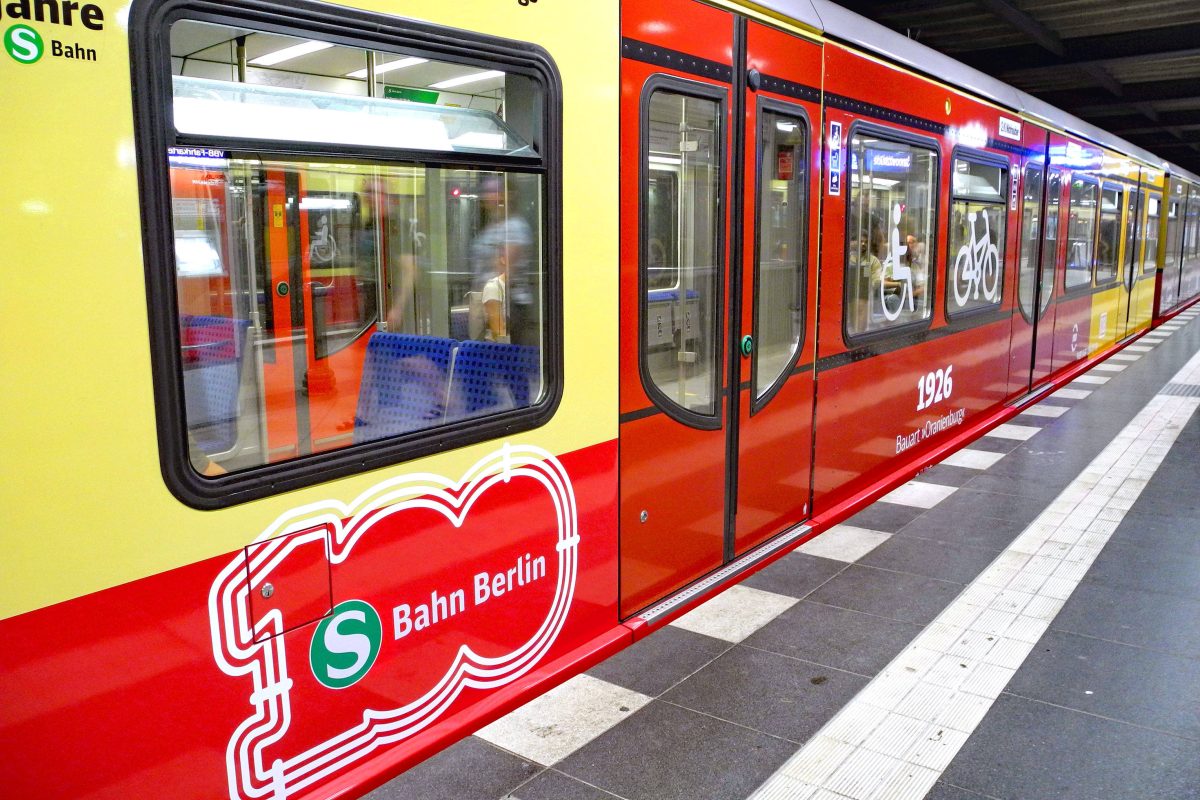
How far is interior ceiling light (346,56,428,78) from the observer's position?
2.30 m

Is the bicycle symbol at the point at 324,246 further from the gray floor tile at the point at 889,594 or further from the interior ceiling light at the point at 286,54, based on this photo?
the gray floor tile at the point at 889,594

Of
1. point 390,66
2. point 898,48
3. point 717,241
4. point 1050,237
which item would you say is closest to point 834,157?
point 898,48

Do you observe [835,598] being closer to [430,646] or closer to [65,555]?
[430,646]

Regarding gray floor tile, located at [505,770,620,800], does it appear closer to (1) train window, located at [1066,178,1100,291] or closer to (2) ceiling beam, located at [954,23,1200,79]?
(1) train window, located at [1066,178,1100,291]

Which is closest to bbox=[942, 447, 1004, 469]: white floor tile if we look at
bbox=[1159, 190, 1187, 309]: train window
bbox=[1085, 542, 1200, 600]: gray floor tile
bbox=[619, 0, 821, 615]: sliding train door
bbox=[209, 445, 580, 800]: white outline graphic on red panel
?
bbox=[1085, 542, 1200, 600]: gray floor tile

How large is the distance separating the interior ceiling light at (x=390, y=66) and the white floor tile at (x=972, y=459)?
4.64 m

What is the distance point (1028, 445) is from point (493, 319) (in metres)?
4.97

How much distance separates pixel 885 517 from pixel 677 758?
2.60 metres

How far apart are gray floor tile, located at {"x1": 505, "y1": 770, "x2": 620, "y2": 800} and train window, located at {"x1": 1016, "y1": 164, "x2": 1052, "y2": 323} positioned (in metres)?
6.12

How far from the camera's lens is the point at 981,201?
6188 mm

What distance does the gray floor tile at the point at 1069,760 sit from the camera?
2428 mm

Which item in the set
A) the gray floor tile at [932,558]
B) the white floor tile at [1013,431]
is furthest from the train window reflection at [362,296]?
the white floor tile at [1013,431]

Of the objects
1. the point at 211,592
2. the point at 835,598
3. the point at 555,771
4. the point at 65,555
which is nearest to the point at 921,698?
the point at 835,598

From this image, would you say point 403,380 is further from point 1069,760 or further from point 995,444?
point 995,444
